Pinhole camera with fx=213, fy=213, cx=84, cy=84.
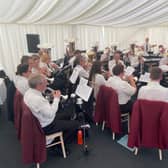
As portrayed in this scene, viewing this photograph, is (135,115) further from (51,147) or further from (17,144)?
(17,144)

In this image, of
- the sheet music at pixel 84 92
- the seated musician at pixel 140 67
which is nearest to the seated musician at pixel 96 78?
the sheet music at pixel 84 92

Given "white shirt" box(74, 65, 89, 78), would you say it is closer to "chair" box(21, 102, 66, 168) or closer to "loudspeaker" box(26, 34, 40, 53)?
"chair" box(21, 102, 66, 168)

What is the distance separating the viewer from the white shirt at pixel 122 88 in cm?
314

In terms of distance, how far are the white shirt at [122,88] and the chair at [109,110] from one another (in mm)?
122


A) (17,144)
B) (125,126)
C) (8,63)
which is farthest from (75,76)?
(8,63)

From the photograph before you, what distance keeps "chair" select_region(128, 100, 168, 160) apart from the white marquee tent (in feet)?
8.59

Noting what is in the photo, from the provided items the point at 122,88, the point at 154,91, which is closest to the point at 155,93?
the point at 154,91

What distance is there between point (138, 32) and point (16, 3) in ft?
31.7

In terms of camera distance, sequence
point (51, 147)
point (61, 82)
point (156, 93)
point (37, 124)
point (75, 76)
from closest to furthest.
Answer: point (37, 124) < point (156, 93) < point (51, 147) < point (75, 76) < point (61, 82)

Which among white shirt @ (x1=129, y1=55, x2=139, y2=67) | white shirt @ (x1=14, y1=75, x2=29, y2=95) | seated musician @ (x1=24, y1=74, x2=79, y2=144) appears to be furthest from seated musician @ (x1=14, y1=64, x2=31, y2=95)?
white shirt @ (x1=129, y1=55, x2=139, y2=67)

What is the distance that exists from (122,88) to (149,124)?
770mm

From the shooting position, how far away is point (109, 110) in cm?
318

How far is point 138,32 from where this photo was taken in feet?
40.7

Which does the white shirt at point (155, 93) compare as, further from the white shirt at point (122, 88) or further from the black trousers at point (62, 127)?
the black trousers at point (62, 127)
